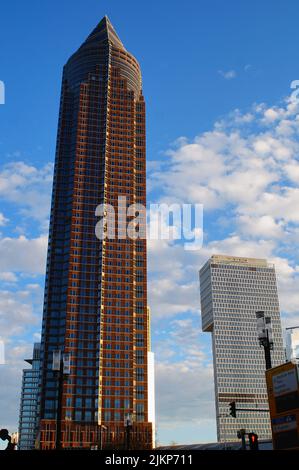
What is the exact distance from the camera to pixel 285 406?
1227 inches

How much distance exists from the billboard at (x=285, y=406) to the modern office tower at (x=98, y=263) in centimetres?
10032

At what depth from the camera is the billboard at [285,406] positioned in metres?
30.1

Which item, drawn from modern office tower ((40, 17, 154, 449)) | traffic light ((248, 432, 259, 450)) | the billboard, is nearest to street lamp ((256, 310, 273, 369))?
the billboard

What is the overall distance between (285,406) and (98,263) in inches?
4733

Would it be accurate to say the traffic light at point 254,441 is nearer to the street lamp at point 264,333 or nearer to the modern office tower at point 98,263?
the street lamp at point 264,333

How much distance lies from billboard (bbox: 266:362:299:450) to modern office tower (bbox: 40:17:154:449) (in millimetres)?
100323

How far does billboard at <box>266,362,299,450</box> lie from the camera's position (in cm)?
3012

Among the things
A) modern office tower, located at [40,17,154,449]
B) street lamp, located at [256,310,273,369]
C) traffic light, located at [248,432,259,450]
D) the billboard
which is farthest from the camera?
modern office tower, located at [40,17,154,449]

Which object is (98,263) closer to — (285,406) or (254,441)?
(285,406)

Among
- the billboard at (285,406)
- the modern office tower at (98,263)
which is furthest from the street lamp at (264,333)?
the modern office tower at (98,263)

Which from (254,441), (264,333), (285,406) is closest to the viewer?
(254,441)

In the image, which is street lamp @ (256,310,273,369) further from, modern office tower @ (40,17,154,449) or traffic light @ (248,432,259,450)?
modern office tower @ (40,17,154,449)

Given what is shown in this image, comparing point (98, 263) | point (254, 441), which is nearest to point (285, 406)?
point (254, 441)
